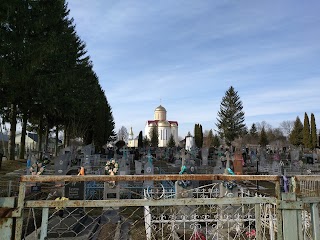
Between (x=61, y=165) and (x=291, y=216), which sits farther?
(x=61, y=165)

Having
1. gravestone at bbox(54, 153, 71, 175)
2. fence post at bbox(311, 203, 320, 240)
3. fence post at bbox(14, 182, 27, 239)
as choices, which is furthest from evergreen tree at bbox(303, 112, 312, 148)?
fence post at bbox(14, 182, 27, 239)

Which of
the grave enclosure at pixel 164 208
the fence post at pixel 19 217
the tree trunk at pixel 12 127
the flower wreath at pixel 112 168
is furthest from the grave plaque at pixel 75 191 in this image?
the tree trunk at pixel 12 127

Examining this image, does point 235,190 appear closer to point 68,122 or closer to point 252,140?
point 68,122

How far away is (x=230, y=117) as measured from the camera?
195 feet

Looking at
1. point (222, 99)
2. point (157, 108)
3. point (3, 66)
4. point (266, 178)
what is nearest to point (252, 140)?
point (222, 99)

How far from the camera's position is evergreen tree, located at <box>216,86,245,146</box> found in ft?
193

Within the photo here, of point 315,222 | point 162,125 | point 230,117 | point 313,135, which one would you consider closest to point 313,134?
point 313,135

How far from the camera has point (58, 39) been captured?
19.4 meters

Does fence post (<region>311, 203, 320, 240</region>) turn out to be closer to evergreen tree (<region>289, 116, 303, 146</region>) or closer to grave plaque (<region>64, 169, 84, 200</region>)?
grave plaque (<region>64, 169, 84, 200</region>)

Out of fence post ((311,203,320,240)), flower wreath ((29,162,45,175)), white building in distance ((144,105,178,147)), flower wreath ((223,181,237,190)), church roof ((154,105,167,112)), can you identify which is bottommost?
flower wreath ((223,181,237,190))

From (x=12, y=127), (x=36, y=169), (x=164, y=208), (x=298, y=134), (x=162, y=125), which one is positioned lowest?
(x=164, y=208)

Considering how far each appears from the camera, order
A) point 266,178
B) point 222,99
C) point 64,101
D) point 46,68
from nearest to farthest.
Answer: point 266,178
point 46,68
point 64,101
point 222,99

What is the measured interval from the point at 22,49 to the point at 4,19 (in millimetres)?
1913

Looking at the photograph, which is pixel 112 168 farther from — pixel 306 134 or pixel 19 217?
pixel 306 134
